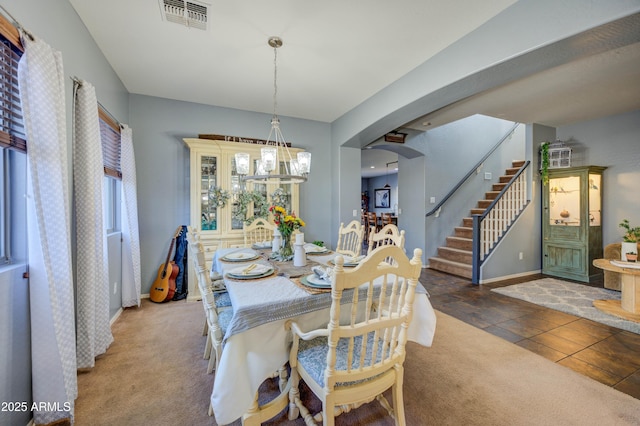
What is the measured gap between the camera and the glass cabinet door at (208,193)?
366 centimetres

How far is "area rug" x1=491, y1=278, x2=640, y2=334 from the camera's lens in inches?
113

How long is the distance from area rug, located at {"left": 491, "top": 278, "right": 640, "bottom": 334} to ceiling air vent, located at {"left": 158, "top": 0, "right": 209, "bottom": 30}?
471 cm

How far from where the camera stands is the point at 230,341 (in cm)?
131

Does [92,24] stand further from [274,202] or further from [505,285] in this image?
[505,285]

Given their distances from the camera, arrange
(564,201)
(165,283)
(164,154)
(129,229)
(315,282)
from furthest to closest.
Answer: (564,201), (164,154), (165,283), (129,229), (315,282)

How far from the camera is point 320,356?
1.38 m

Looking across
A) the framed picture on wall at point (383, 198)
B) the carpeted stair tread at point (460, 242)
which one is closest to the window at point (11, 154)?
the carpeted stair tread at point (460, 242)

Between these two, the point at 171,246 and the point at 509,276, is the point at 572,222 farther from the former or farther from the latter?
the point at 171,246

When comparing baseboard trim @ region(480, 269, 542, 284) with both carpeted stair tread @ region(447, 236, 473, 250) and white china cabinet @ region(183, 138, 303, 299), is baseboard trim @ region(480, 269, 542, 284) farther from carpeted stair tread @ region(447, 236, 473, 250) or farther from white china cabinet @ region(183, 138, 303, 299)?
white china cabinet @ region(183, 138, 303, 299)

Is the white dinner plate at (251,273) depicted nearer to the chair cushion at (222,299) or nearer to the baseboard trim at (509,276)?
the chair cushion at (222,299)

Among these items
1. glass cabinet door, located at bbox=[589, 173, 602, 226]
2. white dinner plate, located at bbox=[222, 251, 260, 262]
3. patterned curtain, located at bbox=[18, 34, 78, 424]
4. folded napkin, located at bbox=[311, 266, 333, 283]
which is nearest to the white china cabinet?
white dinner plate, located at bbox=[222, 251, 260, 262]

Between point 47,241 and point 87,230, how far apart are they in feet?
1.94

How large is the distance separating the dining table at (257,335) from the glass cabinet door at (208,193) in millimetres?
2090

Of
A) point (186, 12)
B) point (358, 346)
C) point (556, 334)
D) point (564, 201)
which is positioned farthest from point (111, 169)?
point (564, 201)
